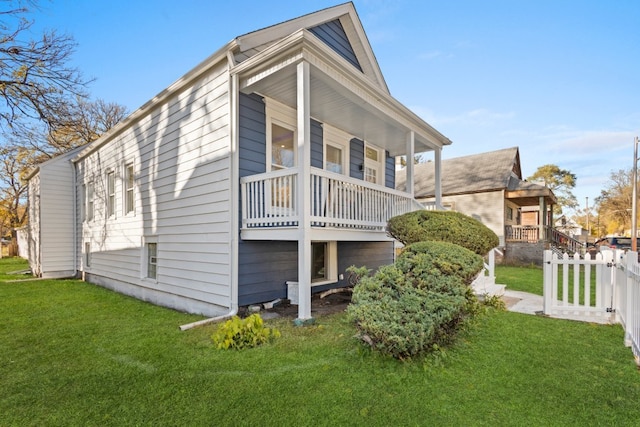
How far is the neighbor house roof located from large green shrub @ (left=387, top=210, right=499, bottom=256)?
11689 mm

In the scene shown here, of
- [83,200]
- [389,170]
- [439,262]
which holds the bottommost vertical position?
[439,262]

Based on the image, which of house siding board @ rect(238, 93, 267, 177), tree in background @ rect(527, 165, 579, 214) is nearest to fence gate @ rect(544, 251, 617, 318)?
house siding board @ rect(238, 93, 267, 177)

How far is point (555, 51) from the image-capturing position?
970 cm

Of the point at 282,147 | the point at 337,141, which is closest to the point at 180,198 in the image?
the point at 282,147

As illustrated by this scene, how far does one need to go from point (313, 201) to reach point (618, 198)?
48.8 meters

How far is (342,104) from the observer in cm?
656

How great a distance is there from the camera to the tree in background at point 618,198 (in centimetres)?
3644

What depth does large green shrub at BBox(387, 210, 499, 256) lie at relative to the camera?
593cm

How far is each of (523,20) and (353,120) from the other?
5.68 meters

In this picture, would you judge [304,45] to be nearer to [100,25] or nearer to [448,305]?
[448,305]

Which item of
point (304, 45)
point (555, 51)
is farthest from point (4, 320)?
point (555, 51)

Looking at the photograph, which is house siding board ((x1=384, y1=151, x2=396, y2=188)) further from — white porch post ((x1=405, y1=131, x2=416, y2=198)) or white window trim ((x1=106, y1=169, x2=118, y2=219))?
white window trim ((x1=106, y1=169, x2=118, y2=219))

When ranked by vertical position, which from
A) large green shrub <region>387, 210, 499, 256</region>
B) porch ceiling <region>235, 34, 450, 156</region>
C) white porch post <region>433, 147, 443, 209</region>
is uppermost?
porch ceiling <region>235, 34, 450, 156</region>

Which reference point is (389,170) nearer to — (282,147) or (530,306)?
(282,147)
